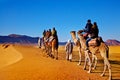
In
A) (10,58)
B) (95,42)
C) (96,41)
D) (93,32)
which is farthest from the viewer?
(10,58)

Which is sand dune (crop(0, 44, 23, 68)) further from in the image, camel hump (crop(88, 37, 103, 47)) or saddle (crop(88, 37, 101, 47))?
camel hump (crop(88, 37, 103, 47))

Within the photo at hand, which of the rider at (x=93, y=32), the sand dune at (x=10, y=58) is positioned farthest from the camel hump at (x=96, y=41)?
the sand dune at (x=10, y=58)

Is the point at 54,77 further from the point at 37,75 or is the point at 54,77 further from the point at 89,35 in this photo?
the point at 89,35

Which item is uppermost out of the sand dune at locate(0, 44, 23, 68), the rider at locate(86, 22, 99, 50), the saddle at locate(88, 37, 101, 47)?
the rider at locate(86, 22, 99, 50)

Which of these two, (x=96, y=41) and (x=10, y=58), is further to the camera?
(x=10, y=58)

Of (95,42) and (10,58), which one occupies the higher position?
(95,42)

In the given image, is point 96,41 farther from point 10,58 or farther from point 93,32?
point 10,58

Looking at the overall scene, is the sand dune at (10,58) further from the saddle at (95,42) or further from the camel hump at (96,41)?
the camel hump at (96,41)

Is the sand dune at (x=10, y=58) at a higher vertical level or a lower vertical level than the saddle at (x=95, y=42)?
lower

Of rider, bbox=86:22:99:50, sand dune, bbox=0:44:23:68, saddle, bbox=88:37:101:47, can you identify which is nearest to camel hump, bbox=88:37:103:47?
saddle, bbox=88:37:101:47

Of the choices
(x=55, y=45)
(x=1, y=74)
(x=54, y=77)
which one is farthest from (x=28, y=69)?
(x=55, y=45)

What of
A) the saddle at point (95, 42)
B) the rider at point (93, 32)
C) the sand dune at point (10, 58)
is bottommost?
the sand dune at point (10, 58)

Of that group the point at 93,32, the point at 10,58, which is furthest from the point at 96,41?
the point at 10,58

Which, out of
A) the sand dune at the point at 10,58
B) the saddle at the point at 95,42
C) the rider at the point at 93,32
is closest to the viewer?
the saddle at the point at 95,42
